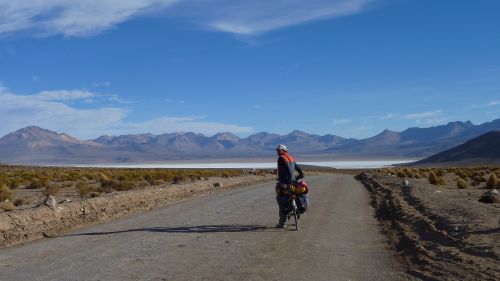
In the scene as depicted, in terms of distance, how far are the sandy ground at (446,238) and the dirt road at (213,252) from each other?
20.5 inches

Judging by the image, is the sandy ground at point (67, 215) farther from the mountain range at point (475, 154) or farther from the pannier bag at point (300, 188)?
the mountain range at point (475, 154)

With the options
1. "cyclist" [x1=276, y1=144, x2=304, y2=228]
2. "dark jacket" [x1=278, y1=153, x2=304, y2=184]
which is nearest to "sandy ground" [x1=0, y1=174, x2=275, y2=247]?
"cyclist" [x1=276, y1=144, x2=304, y2=228]

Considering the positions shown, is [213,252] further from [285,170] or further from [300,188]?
[300,188]

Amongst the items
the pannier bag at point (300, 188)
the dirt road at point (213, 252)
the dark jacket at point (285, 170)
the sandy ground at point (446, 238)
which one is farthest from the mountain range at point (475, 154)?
the dark jacket at point (285, 170)

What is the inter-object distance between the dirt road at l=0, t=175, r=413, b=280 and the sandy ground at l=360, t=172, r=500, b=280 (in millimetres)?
520

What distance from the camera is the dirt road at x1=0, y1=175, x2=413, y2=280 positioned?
1052 cm

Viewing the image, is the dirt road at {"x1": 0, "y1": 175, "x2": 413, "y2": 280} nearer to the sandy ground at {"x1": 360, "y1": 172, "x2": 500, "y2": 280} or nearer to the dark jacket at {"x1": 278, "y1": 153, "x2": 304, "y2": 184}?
the sandy ground at {"x1": 360, "y1": 172, "x2": 500, "y2": 280}

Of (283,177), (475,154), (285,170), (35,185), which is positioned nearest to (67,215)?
(283,177)

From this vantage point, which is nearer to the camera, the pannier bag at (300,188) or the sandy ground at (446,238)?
the sandy ground at (446,238)

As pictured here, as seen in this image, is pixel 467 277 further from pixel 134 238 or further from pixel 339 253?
pixel 134 238

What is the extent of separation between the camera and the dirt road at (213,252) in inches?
414

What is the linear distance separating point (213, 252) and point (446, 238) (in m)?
5.25

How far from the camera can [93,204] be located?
22359 mm

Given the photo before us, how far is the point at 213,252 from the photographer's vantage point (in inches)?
499
